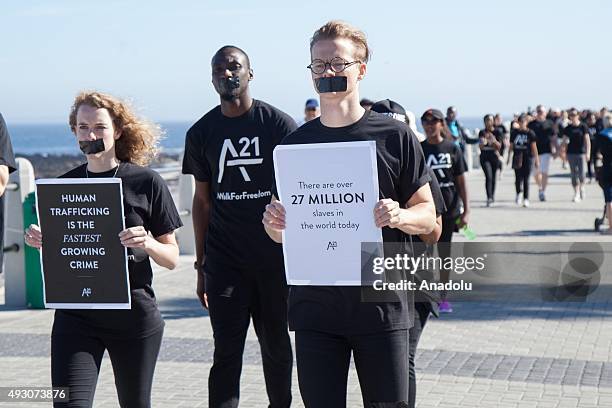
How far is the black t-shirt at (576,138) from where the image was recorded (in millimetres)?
22281

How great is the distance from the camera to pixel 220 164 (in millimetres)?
5664

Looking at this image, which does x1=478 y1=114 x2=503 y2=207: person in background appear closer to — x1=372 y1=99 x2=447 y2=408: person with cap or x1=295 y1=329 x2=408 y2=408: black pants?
x1=372 y1=99 x2=447 y2=408: person with cap

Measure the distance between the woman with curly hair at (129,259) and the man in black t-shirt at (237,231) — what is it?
2.20ft

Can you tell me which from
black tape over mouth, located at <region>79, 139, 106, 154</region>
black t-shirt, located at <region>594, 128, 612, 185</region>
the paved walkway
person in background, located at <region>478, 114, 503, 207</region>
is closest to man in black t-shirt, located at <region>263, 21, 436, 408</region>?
black tape over mouth, located at <region>79, 139, 106, 154</region>

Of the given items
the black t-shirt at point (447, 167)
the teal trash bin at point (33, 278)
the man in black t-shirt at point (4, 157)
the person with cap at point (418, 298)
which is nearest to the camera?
the person with cap at point (418, 298)

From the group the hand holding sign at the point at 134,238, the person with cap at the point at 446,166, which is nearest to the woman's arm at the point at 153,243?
the hand holding sign at the point at 134,238

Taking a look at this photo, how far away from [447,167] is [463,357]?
7.10ft

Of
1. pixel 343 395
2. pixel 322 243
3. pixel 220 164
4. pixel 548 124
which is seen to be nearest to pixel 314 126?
pixel 322 243

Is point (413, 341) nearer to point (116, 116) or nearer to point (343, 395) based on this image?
point (343, 395)

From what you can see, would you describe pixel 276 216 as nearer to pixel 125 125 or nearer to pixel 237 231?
pixel 125 125

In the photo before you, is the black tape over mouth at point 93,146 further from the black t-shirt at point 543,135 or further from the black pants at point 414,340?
the black t-shirt at point 543,135

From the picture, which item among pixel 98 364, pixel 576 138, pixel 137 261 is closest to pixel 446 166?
→ pixel 137 261

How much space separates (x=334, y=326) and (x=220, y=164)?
5.93 feet

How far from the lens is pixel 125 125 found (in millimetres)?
4973
